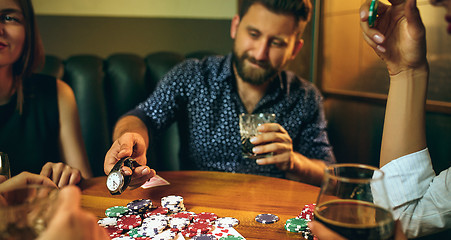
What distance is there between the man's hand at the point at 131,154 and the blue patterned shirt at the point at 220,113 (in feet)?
2.05

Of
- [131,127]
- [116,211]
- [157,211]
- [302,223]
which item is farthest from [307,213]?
[131,127]

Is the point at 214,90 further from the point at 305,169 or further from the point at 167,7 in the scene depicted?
the point at 167,7

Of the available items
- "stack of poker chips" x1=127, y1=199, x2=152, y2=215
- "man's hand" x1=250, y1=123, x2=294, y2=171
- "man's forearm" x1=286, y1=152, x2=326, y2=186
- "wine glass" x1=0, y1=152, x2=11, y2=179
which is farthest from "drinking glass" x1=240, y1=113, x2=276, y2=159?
"wine glass" x1=0, y1=152, x2=11, y2=179

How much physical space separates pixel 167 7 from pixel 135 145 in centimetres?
231

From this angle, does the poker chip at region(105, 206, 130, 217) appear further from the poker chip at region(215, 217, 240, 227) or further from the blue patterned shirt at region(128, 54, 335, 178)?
the blue patterned shirt at region(128, 54, 335, 178)

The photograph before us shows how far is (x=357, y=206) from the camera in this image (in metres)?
0.66

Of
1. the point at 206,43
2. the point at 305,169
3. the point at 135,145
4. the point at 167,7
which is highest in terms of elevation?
the point at 167,7

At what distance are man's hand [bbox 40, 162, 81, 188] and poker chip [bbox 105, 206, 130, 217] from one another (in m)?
0.30

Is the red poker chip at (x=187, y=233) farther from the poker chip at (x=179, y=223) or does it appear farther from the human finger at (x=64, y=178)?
the human finger at (x=64, y=178)

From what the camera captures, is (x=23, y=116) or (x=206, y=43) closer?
(x=23, y=116)

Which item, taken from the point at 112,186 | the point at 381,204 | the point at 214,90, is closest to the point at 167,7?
the point at 214,90

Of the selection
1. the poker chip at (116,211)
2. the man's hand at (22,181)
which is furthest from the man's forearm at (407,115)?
the man's hand at (22,181)

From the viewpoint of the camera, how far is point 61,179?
128cm

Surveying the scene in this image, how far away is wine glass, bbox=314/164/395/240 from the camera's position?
600mm
